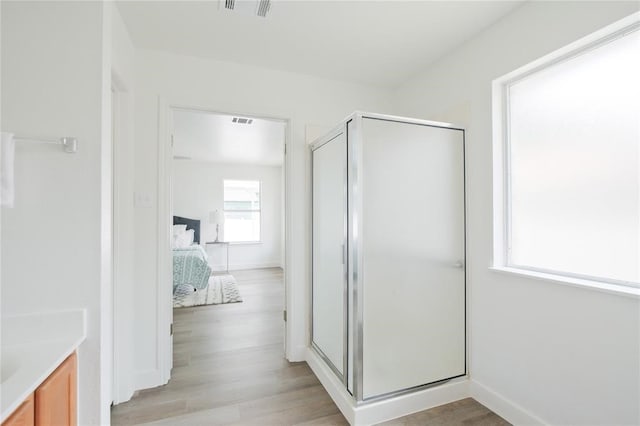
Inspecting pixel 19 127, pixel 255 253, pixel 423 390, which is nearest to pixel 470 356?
pixel 423 390

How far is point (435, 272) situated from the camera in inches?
78.9

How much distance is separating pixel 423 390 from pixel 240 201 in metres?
5.99

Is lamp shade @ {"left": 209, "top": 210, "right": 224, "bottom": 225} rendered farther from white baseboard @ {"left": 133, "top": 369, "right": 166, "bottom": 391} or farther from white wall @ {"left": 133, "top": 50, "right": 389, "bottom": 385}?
white baseboard @ {"left": 133, "top": 369, "right": 166, "bottom": 391}

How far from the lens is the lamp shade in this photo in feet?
22.0

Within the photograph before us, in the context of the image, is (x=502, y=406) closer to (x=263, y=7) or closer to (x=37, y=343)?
(x=37, y=343)

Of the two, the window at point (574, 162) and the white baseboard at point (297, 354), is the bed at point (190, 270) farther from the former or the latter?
the window at point (574, 162)

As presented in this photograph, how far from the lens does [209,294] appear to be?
4.79 m

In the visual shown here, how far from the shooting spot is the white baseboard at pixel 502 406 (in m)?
1.69

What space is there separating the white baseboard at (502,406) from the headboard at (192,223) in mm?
5899

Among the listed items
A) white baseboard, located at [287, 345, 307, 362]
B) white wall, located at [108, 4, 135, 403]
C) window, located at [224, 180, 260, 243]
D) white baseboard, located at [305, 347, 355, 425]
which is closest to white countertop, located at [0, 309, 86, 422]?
white wall, located at [108, 4, 135, 403]

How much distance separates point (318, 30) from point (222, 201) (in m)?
5.45

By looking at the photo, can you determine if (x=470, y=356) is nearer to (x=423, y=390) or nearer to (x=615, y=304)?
(x=423, y=390)

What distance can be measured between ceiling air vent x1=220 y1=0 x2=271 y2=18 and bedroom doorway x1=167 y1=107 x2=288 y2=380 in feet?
2.61

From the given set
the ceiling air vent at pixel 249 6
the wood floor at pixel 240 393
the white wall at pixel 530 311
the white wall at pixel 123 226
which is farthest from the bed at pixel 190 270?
the white wall at pixel 530 311
